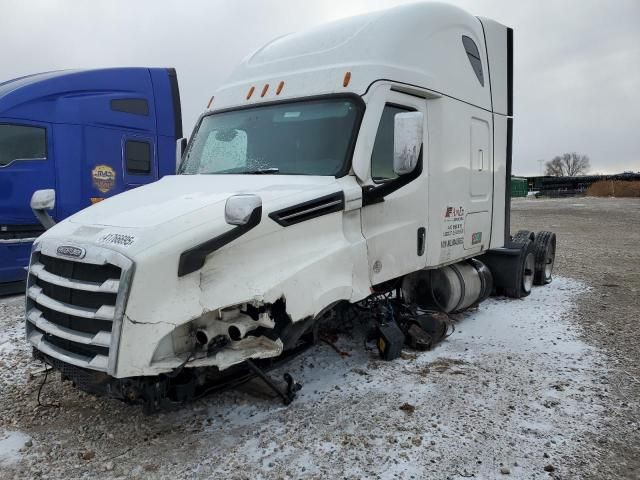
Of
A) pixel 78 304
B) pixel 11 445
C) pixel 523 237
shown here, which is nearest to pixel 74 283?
pixel 78 304

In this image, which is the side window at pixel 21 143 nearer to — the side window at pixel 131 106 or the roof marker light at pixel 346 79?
the side window at pixel 131 106

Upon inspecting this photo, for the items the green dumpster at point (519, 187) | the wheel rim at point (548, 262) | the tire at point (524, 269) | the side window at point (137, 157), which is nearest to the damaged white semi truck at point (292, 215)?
the tire at point (524, 269)

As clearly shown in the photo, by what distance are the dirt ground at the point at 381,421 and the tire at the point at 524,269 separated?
5.61 ft

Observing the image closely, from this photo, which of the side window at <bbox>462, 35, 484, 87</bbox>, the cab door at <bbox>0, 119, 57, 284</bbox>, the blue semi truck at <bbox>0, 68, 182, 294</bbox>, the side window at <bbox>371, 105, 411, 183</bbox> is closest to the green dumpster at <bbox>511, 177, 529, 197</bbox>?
the blue semi truck at <bbox>0, 68, 182, 294</bbox>

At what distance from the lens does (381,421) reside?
3.88 meters

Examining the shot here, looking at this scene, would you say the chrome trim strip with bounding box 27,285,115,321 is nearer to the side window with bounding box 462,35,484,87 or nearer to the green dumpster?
the side window with bounding box 462,35,484,87

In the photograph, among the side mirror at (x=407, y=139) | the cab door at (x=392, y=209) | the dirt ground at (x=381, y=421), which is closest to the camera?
the dirt ground at (x=381, y=421)

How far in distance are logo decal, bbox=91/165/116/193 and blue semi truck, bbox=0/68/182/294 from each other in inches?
0.6

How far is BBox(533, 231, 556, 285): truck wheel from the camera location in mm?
8500

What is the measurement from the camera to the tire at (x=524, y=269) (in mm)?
A: 7539

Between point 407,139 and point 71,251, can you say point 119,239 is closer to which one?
point 71,251

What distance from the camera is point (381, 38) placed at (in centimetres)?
482

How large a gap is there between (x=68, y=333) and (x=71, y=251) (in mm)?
544

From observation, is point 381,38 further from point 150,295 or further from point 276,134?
point 150,295
